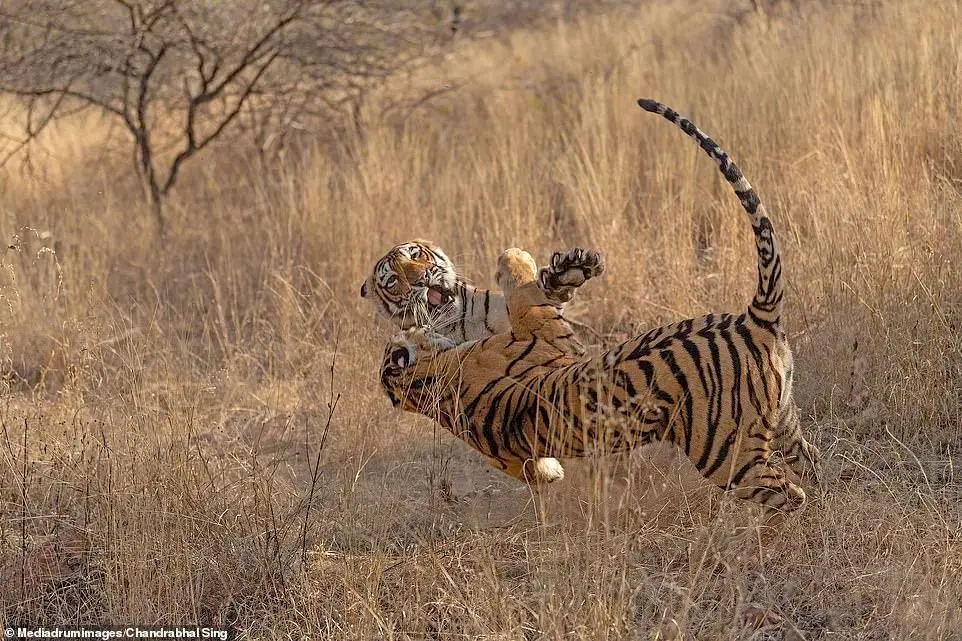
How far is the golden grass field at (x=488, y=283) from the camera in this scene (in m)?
3.21

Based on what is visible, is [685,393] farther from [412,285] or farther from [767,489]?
[412,285]

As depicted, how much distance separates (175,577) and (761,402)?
1.78m

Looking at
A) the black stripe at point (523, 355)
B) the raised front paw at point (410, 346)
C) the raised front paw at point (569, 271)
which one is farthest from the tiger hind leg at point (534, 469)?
the raised front paw at point (569, 271)

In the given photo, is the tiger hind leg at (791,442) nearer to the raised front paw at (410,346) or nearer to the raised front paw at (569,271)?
the raised front paw at (569,271)

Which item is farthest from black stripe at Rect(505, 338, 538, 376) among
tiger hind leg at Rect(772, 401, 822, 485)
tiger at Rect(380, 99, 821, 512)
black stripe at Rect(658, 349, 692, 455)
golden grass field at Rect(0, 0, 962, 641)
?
tiger hind leg at Rect(772, 401, 822, 485)

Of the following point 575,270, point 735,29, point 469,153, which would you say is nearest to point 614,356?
point 575,270

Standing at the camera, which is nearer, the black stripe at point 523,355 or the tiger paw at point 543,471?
the tiger paw at point 543,471

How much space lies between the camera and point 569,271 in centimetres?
355

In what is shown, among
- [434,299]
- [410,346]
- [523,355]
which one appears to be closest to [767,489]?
[523,355]

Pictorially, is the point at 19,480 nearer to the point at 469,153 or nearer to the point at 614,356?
the point at 614,356

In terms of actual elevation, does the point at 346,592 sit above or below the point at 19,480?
below

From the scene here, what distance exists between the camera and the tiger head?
408 centimetres

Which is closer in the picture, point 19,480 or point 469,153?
point 19,480

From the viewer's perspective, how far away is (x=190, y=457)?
3646mm
